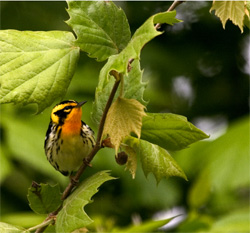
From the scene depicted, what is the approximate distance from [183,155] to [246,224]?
847mm

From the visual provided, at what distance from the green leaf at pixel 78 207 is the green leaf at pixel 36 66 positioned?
0.23m

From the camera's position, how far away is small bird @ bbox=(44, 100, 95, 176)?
7.72ft

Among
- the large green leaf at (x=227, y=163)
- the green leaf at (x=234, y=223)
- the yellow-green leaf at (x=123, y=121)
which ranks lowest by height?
the large green leaf at (x=227, y=163)

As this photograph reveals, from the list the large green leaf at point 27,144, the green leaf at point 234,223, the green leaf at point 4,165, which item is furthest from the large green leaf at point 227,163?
the green leaf at point 4,165

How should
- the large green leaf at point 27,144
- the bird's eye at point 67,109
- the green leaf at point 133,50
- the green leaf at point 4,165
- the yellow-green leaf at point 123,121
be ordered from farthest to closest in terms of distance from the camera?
the large green leaf at point 27,144 → the green leaf at point 4,165 → the bird's eye at point 67,109 → the yellow-green leaf at point 123,121 → the green leaf at point 133,50

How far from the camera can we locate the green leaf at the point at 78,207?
4.75 feet

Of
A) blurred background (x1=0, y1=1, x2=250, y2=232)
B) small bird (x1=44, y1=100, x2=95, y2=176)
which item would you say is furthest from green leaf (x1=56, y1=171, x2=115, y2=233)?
blurred background (x1=0, y1=1, x2=250, y2=232)

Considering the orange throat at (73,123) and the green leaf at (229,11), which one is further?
the orange throat at (73,123)

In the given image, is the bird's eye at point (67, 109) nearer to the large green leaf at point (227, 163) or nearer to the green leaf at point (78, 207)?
the green leaf at point (78, 207)

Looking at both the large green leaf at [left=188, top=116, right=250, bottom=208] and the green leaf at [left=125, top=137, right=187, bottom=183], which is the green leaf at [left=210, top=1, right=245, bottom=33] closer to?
the green leaf at [left=125, top=137, right=187, bottom=183]

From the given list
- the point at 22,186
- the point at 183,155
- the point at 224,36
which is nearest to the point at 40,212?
the point at 183,155

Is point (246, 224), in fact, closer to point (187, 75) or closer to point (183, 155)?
point (183, 155)

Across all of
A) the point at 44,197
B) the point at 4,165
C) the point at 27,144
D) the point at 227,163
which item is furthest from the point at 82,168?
the point at 227,163

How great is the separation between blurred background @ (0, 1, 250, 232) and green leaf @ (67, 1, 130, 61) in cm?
219
